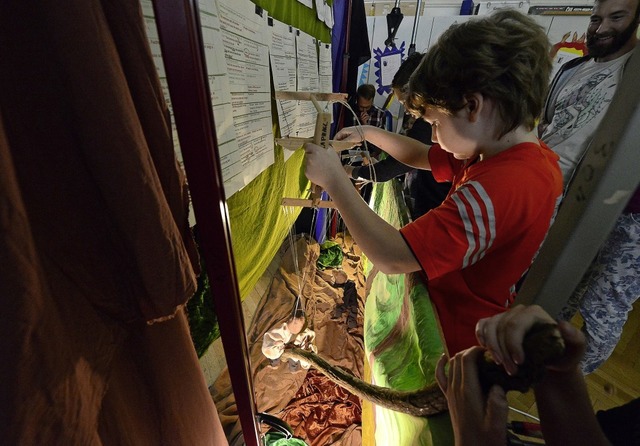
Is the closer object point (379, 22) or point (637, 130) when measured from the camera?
point (637, 130)

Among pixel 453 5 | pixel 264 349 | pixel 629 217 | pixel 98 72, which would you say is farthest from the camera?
pixel 453 5

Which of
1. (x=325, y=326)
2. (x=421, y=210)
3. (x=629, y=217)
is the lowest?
(x=325, y=326)

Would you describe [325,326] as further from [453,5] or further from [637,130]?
[453,5]

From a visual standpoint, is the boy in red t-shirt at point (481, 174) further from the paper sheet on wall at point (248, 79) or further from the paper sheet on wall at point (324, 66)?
the paper sheet on wall at point (324, 66)

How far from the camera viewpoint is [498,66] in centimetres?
60

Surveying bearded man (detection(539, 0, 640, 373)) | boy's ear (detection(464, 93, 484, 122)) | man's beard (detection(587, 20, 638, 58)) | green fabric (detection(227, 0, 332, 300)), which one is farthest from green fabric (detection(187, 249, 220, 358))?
man's beard (detection(587, 20, 638, 58))

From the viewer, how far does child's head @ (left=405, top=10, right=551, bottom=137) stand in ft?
1.97

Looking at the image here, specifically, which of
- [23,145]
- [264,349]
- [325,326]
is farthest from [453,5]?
[23,145]

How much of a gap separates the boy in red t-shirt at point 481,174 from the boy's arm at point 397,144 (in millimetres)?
437

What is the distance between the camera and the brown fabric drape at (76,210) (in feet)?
0.81

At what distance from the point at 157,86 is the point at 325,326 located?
5.92 ft

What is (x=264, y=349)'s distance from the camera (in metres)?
1.39

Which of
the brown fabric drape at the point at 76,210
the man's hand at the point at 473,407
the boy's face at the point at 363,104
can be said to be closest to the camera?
the brown fabric drape at the point at 76,210

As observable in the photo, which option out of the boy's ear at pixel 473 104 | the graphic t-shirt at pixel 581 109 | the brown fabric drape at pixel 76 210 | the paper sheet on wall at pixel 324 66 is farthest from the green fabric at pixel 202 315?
the paper sheet on wall at pixel 324 66
